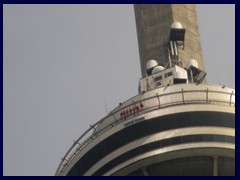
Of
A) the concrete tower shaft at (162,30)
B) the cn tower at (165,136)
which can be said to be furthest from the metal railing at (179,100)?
the concrete tower shaft at (162,30)

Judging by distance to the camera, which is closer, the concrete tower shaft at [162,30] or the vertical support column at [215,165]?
the vertical support column at [215,165]

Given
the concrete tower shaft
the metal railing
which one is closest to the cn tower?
the metal railing

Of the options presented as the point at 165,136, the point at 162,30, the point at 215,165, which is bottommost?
the point at 215,165

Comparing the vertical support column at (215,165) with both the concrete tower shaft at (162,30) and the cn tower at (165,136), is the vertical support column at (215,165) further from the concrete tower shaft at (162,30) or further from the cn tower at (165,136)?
the concrete tower shaft at (162,30)

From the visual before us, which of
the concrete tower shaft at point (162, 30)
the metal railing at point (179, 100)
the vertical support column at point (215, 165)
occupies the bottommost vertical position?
the vertical support column at point (215, 165)

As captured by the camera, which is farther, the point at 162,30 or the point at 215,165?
the point at 162,30

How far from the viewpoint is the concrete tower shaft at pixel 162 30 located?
316 ft

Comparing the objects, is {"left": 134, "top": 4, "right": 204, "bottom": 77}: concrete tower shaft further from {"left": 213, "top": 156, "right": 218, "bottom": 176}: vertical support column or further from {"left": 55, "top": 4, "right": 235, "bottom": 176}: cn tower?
{"left": 213, "top": 156, "right": 218, "bottom": 176}: vertical support column

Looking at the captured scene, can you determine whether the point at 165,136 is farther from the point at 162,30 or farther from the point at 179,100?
the point at 162,30

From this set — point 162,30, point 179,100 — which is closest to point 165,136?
Answer: point 179,100

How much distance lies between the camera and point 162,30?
325 feet

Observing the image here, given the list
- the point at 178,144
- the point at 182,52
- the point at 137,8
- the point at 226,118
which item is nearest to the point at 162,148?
the point at 178,144

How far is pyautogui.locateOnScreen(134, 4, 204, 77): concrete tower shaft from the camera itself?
9631 cm

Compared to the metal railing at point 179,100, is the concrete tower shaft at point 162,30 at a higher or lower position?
higher
